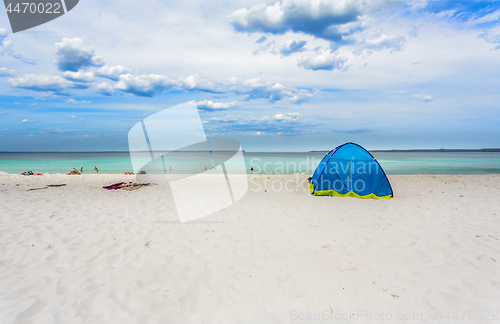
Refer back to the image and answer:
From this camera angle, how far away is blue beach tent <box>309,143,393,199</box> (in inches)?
336

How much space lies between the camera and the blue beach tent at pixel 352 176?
28.0 feet

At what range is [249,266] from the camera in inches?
149

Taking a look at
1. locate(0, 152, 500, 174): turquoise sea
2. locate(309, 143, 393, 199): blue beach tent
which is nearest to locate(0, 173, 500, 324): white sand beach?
locate(309, 143, 393, 199): blue beach tent

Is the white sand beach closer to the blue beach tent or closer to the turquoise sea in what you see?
the blue beach tent

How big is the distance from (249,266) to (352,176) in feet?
21.4

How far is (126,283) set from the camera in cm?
328

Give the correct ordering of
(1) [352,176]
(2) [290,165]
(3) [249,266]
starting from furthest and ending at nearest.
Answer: (2) [290,165], (1) [352,176], (3) [249,266]

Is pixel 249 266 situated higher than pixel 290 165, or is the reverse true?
pixel 290 165

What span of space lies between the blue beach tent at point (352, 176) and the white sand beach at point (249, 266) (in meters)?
1.71

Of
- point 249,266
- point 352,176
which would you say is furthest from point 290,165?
point 249,266

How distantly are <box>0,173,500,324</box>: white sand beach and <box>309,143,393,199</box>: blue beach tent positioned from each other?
1.71 metres

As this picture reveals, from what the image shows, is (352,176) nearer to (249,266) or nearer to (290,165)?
(249,266)

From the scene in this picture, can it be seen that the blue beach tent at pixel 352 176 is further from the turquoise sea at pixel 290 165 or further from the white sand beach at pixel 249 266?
the turquoise sea at pixel 290 165

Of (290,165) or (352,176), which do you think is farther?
(290,165)
